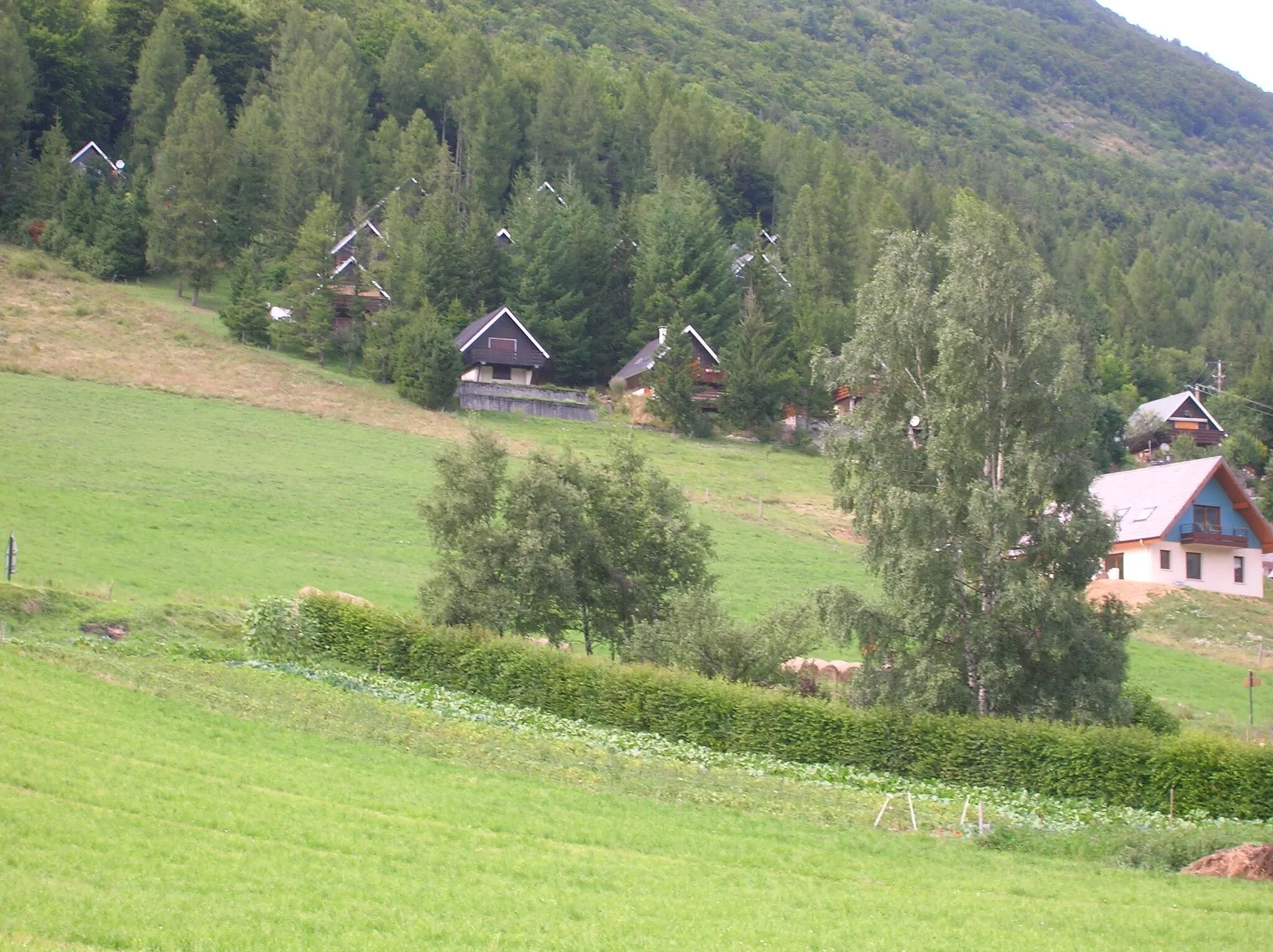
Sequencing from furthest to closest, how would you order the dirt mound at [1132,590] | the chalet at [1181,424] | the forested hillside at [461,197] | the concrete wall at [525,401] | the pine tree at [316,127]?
the pine tree at [316,127] → the chalet at [1181,424] → the forested hillside at [461,197] → the concrete wall at [525,401] → the dirt mound at [1132,590]

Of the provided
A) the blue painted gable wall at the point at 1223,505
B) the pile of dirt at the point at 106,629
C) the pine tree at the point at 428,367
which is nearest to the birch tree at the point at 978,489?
the pile of dirt at the point at 106,629

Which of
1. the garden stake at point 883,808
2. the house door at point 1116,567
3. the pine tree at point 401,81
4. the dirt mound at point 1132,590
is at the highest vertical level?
the pine tree at point 401,81

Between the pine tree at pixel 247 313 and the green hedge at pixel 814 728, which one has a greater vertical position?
the pine tree at pixel 247 313

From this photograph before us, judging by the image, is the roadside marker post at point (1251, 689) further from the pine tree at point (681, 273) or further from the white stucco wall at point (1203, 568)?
the pine tree at point (681, 273)

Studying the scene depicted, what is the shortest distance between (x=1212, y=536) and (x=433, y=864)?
5475 cm

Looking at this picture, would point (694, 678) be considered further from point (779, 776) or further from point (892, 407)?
point (892, 407)

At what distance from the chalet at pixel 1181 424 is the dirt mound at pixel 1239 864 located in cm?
8511

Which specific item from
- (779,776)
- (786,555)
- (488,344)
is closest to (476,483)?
(779,776)

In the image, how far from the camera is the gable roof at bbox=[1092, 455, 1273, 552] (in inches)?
2510

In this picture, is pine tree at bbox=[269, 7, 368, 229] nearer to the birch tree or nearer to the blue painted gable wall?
the blue painted gable wall

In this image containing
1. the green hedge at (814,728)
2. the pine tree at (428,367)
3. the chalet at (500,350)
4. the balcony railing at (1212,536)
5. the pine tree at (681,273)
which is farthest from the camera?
the pine tree at (681,273)

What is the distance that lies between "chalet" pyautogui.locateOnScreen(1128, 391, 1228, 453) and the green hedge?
251 feet

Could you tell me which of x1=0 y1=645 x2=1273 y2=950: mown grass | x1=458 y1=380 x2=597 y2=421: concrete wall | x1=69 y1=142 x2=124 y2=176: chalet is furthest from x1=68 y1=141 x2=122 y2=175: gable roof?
x1=0 y1=645 x2=1273 y2=950: mown grass

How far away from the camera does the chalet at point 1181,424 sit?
10188 cm
